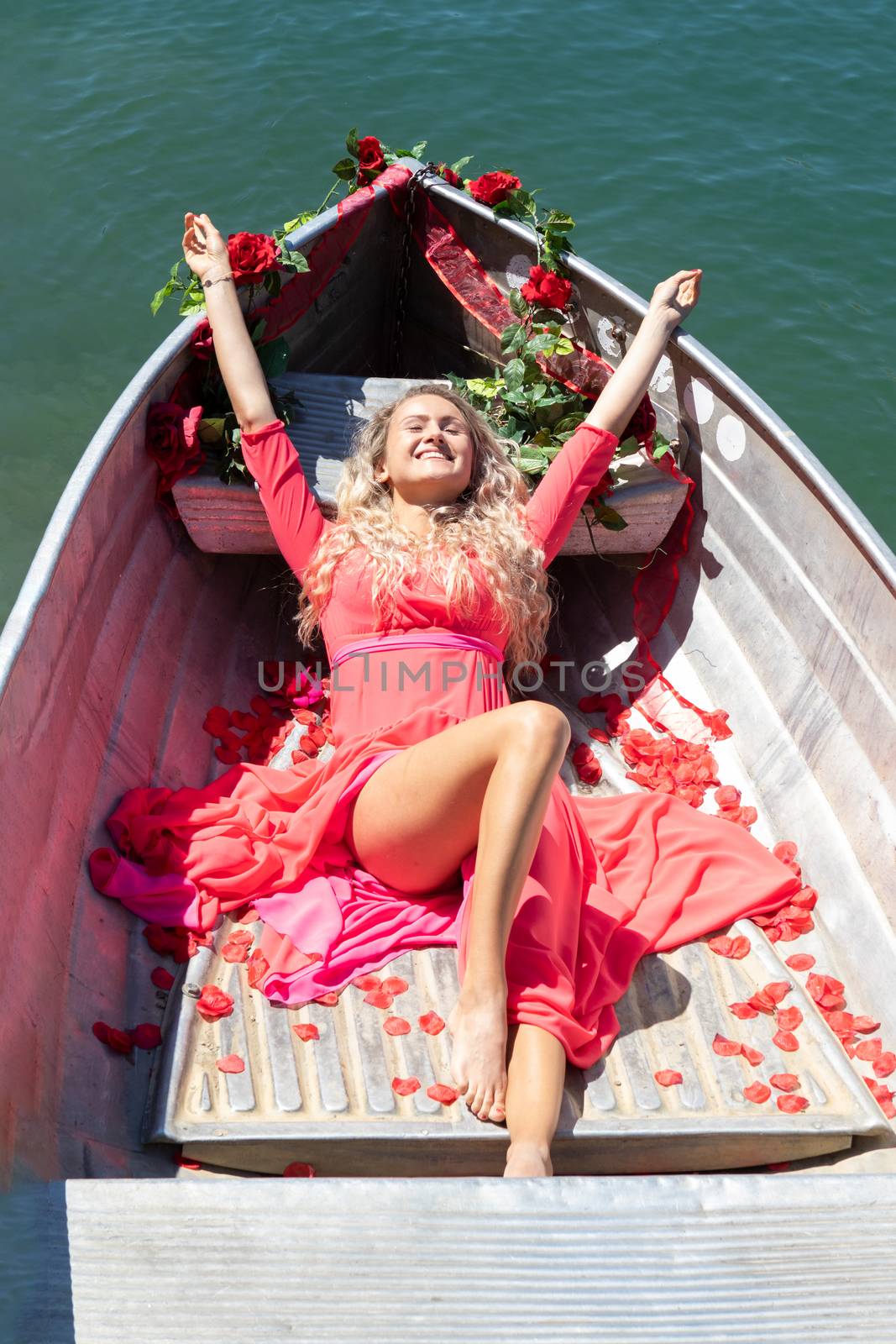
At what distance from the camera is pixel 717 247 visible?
21.7 feet

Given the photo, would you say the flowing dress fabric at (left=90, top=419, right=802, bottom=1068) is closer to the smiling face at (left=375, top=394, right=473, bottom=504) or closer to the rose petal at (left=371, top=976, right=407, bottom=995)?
the rose petal at (left=371, top=976, right=407, bottom=995)

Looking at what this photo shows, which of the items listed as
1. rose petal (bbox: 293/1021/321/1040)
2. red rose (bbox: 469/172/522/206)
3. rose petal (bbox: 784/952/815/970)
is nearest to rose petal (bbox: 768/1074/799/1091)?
rose petal (bbox: 784/952/815/970)

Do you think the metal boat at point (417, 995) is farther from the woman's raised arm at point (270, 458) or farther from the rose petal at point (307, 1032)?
the woman's raised arm at point (270, 458)

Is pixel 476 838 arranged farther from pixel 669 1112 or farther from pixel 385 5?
pixel 385 5

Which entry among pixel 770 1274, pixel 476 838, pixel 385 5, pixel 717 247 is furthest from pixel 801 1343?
pixel 385 5

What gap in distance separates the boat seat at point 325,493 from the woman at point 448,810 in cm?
26

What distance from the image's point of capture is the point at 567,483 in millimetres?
2900

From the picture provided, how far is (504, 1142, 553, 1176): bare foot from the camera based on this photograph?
1.95 m

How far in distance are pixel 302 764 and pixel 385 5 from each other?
7458 mm

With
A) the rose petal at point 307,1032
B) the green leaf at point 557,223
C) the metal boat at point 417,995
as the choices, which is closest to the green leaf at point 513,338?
the metal boat at point 417,995

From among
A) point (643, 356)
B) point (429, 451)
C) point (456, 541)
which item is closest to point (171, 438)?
point (429, 451)

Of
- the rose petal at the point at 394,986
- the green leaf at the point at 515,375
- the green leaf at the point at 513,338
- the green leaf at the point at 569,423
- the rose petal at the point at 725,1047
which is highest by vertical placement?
the green leaf at the point at 513,338

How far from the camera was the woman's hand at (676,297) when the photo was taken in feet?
10.4

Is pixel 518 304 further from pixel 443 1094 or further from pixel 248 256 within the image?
pixel 443 1094
